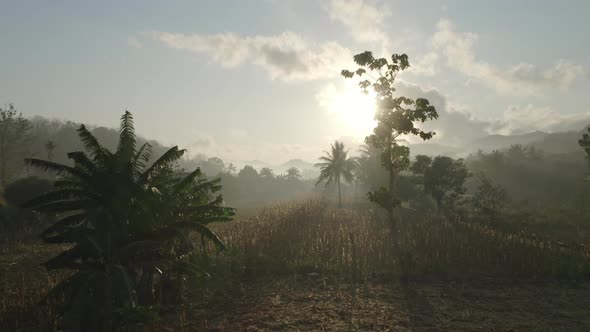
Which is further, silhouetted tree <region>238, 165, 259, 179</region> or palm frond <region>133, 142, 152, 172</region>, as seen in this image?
silhouetted tree <region>238, 165, 259, 179</region>

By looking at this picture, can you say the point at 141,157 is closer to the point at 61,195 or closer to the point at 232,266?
the point at 61,195

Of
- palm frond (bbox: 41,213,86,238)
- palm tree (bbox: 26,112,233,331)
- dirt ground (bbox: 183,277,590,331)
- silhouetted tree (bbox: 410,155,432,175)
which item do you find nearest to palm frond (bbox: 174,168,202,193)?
palm tree (bbox: 26,112,233,331)

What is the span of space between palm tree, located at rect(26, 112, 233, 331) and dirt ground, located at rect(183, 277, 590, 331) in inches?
90.7

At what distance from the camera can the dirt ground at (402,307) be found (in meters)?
9.45

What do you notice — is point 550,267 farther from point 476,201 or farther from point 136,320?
point 476,201

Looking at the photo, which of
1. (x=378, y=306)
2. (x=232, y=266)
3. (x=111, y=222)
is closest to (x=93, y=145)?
(x=111, y=222)

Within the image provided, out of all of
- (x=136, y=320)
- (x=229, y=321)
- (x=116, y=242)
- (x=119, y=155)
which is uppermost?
(x=119, y=155)

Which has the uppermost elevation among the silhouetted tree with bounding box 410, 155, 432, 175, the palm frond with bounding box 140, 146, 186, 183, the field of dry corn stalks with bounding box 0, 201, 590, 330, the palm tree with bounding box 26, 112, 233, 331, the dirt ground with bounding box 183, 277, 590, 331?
the silhouetted tree with bounding box 410, 155, 432, 175

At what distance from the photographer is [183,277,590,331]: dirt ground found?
9453mm

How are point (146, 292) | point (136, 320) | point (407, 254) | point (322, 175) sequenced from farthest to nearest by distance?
point (322, 175) → point (407, 254) → point (146, 292) → point (136, 320)

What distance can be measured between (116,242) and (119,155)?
2.37 metres

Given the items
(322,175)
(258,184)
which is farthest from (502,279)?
(258,184)

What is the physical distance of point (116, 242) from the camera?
9211 millimetres

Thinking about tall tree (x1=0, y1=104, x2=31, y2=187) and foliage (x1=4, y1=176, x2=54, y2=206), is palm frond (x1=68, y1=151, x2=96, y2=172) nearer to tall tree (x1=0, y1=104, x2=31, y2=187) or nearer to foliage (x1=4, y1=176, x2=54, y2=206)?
foliage (x1=4, y1=176, x2=54, y2=206)
